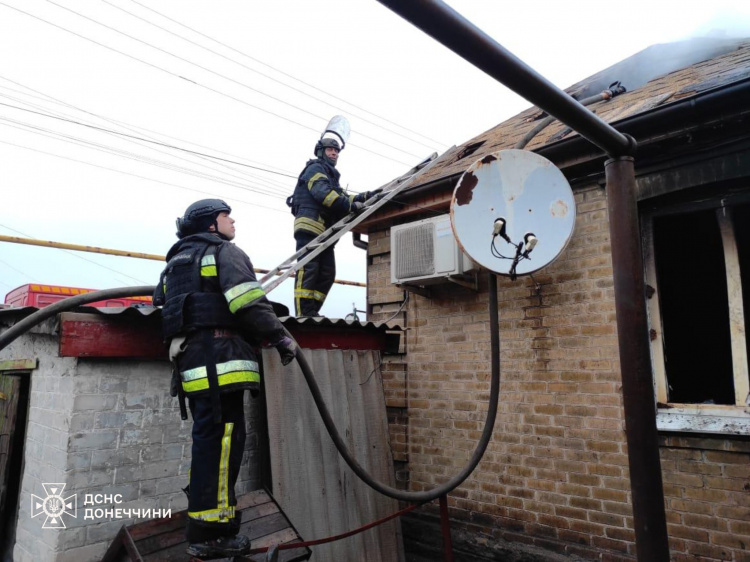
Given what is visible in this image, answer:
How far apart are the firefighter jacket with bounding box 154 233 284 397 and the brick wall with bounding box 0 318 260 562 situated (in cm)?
79

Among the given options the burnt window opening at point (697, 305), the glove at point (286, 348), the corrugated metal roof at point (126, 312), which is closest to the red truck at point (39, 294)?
the corrugated metal roof at point (126, 312)

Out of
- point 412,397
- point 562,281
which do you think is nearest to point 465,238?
point 562,281

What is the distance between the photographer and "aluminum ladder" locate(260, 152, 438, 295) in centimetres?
492

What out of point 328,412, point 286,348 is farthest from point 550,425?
point 286,348

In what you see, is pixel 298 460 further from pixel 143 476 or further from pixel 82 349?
pixel 82 349

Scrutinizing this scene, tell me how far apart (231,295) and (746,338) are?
383cm

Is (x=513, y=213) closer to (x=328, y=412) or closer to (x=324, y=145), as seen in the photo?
(x=328, y=412)

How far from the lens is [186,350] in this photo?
122 inches

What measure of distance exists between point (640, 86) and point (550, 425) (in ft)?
13.2

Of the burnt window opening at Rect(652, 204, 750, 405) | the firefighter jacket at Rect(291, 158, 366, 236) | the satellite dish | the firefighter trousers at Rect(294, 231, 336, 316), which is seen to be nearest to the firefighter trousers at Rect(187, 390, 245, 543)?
the satellite dish

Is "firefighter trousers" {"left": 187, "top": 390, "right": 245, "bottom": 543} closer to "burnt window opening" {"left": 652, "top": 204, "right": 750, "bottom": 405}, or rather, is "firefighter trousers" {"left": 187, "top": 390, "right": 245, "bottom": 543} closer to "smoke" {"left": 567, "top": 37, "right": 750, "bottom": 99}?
"burnt window opening" {"left": 652, "top": 204, "right": 750, "bottom": 405}

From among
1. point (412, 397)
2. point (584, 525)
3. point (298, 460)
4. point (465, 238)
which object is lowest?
point (584, 525)

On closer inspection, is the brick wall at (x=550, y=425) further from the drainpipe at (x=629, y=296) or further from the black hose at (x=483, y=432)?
the drainpipe at (x=629, y=296)

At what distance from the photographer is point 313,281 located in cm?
599
